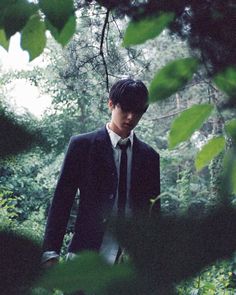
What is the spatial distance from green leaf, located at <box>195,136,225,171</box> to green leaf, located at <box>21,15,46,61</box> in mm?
207

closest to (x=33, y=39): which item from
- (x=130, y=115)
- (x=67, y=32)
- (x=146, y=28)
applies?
(x=67, y=32)

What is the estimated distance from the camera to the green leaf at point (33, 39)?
2.00 ft

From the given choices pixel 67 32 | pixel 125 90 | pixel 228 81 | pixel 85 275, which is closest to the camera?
pixel 85 275

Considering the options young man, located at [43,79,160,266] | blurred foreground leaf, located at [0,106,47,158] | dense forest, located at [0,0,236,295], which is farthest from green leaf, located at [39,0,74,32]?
young man, located at [43,79,160,266]

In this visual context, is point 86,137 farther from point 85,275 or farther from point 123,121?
point 85,275

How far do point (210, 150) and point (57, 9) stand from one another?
218mm

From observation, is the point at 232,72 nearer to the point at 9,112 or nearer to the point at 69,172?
the point at 9,112

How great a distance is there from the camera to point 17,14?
551 mm

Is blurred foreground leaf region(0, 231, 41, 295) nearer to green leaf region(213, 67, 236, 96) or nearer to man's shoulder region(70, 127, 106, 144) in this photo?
green leaf region(213, 67, 236, 96)

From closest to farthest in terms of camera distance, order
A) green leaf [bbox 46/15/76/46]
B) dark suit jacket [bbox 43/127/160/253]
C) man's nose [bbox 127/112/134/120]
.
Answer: green leaf [bbox 46/15/76/46] < dark suit jacket [bbox 43/127/160/253] < man's nose [bbox 127/112/134/120]

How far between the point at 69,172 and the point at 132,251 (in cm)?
164

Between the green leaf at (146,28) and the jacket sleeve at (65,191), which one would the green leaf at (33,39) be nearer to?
the green leaf at (146,28)

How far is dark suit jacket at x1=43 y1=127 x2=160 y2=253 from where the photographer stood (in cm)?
182

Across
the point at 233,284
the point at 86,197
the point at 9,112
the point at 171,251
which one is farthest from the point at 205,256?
the point at 233,284
